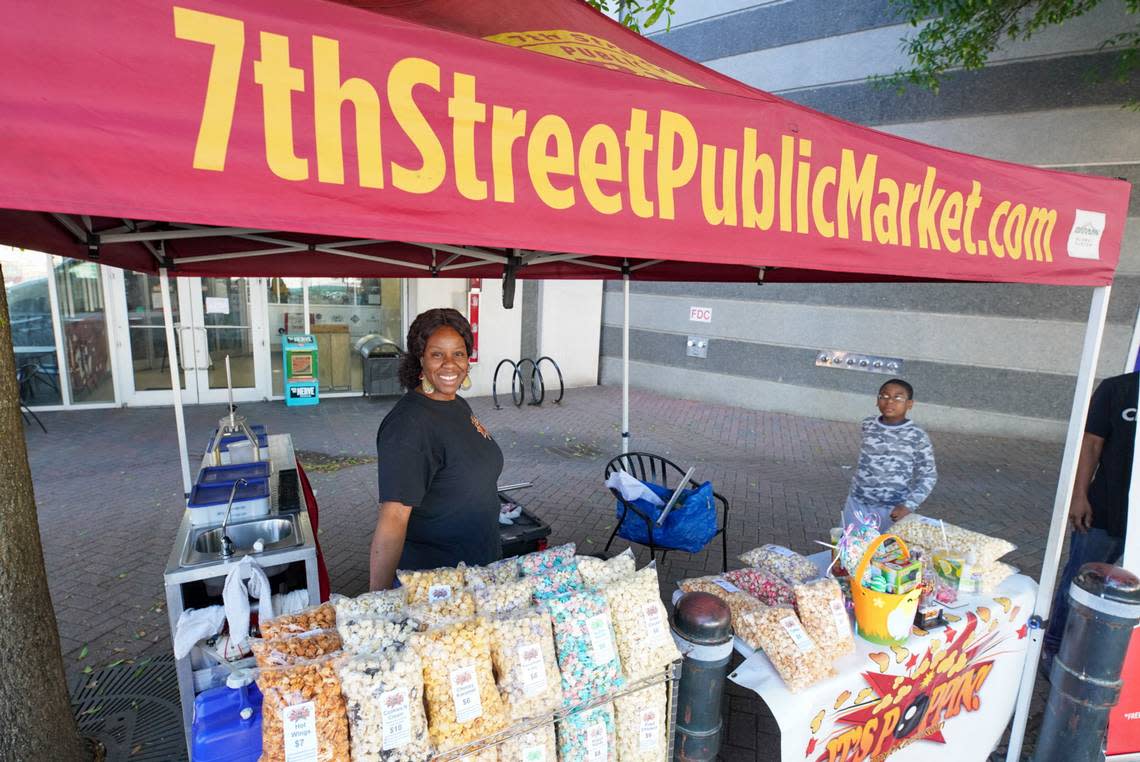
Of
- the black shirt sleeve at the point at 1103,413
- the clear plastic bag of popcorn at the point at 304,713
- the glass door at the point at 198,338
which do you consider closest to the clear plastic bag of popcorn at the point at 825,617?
the clear plastic bag of popcorn at the point at 304,713

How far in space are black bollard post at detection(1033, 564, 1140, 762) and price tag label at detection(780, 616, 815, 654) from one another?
4.34ft

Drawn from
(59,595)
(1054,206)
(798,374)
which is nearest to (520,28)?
(1054,206)

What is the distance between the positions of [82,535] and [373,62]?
543cm

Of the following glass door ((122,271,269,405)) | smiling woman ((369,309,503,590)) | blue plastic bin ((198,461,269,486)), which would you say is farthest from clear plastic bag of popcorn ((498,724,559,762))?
glass door ((122,271,269,405))

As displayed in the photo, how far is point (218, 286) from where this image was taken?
8.81 metres

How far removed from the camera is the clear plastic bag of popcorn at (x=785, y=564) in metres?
2.46

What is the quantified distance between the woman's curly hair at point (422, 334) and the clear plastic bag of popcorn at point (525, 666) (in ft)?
3.74

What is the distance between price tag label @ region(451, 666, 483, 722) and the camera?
151cm

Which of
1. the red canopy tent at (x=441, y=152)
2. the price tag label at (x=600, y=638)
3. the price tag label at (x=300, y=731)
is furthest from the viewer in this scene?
the price tag label at (x=600, y=638)

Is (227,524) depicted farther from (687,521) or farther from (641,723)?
(687,521)

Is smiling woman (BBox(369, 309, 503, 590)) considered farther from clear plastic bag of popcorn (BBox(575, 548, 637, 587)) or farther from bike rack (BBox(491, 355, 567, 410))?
bike rack (BBox(491, 355, 567, 410))

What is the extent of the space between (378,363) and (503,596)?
27.6ft

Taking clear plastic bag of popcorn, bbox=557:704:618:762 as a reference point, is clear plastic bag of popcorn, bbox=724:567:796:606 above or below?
above

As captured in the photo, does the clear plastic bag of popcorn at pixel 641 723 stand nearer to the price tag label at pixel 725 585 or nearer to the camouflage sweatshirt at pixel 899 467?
the price tag label at pixel 725 585
